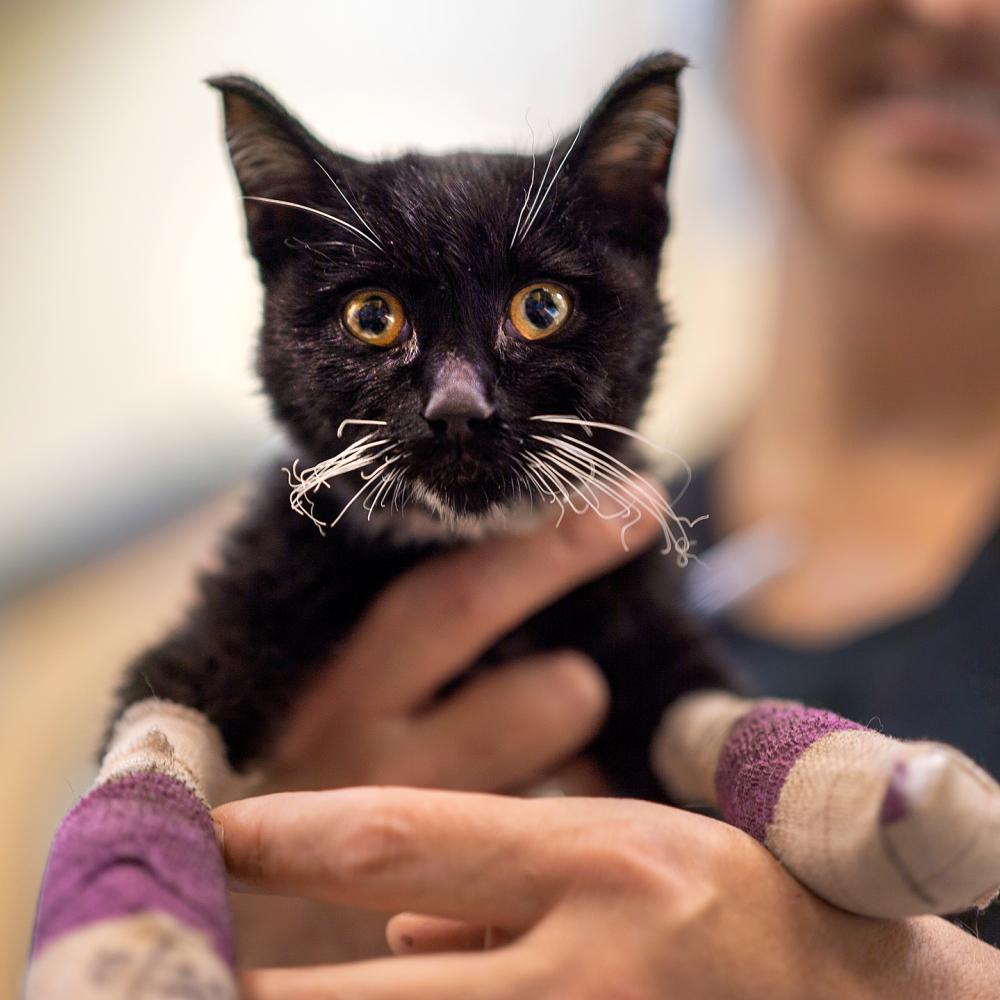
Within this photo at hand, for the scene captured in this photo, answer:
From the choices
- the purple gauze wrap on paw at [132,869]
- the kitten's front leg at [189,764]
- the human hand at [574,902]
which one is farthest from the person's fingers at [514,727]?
the purple gauze wrap on paw at [132,869]

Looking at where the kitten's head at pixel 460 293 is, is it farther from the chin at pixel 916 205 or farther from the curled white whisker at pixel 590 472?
the chin at pixel 916 205

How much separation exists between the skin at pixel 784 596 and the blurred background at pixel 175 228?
149 millimetres

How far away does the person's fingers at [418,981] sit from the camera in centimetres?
56

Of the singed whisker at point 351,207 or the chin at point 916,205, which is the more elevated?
the singed whisker at point 351,207

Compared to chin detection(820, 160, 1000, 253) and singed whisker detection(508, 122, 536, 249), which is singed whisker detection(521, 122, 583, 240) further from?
chin detection(820, 160, 1000, 253)

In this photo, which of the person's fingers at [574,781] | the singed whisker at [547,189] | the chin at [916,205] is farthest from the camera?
the chin at [916,205]

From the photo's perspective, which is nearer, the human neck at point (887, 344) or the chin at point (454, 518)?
the chin at point (454, 518)

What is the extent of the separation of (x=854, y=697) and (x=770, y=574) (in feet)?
1.40

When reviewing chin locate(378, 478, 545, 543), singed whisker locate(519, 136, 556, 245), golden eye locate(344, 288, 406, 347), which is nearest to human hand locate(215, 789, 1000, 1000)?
chin locate(378, 478, 545, 543)

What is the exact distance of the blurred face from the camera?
108cm

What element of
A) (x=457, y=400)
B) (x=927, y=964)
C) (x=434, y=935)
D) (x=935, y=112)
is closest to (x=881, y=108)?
(x=935, y=112)

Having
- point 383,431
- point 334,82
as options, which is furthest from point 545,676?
point 334,82

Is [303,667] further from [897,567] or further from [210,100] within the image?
[897,567]

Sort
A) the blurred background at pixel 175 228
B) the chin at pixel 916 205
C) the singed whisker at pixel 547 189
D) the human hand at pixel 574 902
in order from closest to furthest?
the human hand at pixel 574 902
the singed whisker at pixel 547 189
the blurred background at pixel 175 228
the chin at pixel 916 205
